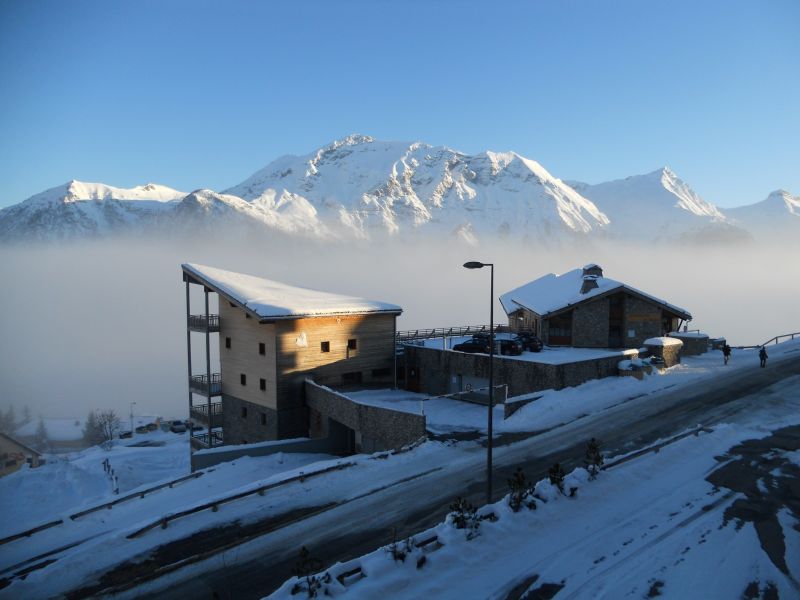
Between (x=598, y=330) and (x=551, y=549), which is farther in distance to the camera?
(x=598, y=330)

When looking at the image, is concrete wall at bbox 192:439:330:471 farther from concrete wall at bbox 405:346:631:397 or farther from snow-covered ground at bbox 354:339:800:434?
concrete wall at bbox 405:346:631:397

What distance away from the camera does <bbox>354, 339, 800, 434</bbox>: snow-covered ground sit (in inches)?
1096

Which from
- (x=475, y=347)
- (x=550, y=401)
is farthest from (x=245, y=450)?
(x=550, y=401)

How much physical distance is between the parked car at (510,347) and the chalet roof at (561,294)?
8028 millimetres

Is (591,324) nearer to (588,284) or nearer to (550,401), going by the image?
(588,284)

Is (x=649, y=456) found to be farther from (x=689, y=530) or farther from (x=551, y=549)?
(x=551, y=549)

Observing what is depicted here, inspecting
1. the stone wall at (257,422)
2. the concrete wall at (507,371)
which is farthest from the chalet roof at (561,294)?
the stone wall at (257,422)

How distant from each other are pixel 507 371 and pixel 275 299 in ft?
58.1

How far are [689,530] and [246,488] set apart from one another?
14947 mm

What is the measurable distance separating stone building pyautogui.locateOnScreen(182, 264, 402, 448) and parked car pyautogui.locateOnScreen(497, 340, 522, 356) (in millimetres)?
9198

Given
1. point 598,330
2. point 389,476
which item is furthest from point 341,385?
point 598,330

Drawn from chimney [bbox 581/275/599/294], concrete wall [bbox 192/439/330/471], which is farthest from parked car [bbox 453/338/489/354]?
concrete wall [bbox 192/439/330/471]

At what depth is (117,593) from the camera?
520 inches

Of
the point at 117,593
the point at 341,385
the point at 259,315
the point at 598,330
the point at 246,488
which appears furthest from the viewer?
the point at 598,330
